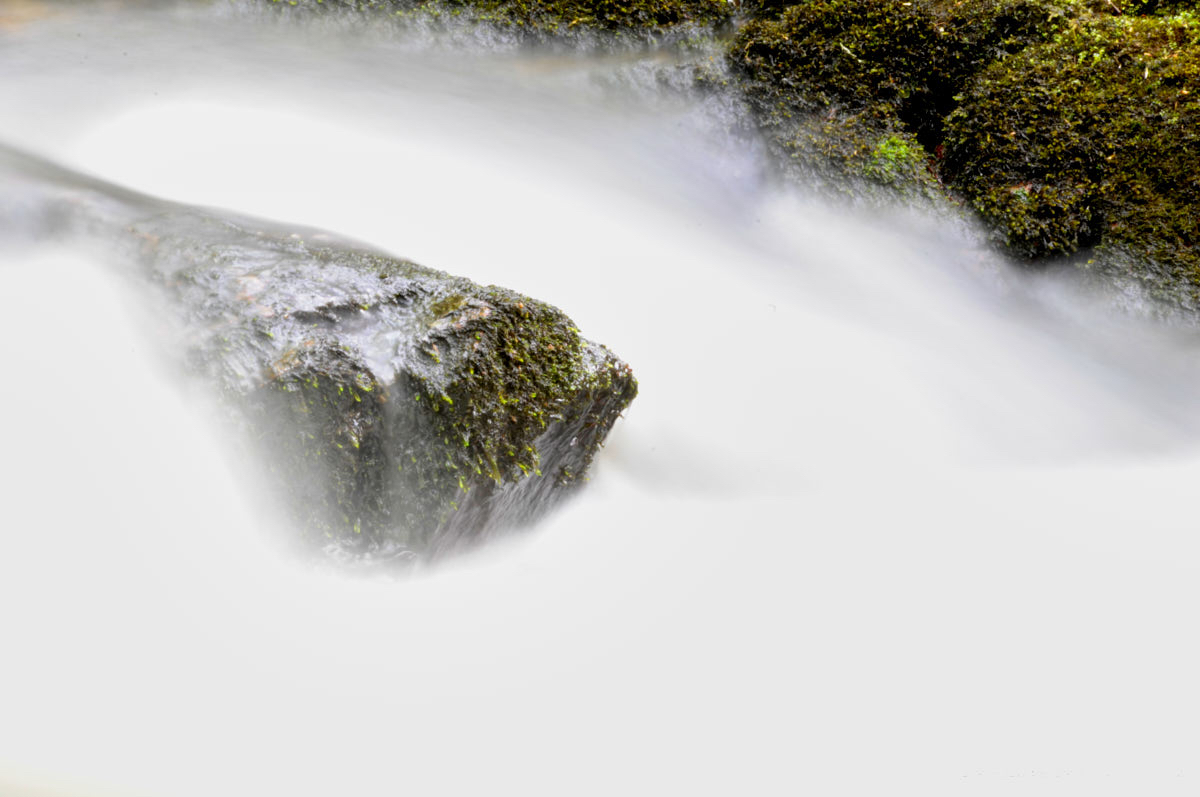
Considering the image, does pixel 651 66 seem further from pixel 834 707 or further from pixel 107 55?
pixel 834 707

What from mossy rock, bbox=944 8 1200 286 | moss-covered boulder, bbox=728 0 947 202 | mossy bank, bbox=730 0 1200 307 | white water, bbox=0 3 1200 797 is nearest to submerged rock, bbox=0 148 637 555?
white water, bbox=0 3 1200 797

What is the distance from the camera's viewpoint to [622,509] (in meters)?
3.54

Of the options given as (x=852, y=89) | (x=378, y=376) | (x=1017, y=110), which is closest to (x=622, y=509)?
(x=378, y=376)

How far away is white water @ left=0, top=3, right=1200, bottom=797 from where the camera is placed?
8.83ft

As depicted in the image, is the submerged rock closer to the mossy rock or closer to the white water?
the white water

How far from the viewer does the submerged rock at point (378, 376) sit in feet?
8.61

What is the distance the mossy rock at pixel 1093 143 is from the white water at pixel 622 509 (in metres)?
0.34

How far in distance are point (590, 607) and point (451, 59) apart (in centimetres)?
318

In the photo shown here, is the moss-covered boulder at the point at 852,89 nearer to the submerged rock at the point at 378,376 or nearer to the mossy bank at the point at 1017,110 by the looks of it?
the mossy bank at the point at 1017,110

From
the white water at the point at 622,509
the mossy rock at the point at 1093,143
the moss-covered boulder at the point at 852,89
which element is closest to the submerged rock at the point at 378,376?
the white water at the point at 622,509

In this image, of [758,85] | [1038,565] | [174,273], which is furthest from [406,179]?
[1038,565]

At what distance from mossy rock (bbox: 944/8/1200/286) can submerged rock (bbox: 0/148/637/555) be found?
2.45 metres

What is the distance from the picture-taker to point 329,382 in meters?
2.57

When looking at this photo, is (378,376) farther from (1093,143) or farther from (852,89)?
(1093,143)
